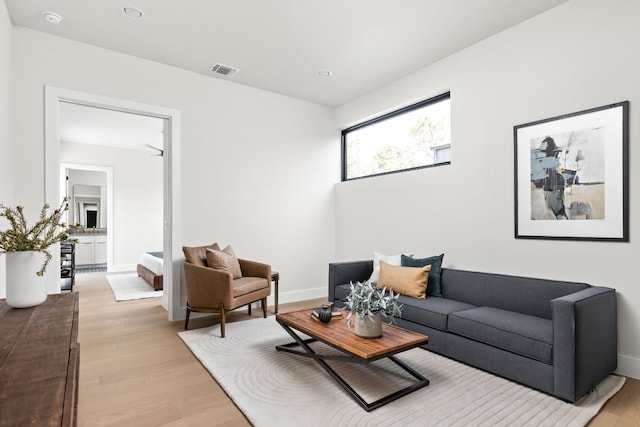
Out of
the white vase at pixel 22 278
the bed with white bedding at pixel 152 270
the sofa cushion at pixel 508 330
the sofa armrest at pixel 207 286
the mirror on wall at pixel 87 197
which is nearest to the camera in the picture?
the white vase at pixel 22 278

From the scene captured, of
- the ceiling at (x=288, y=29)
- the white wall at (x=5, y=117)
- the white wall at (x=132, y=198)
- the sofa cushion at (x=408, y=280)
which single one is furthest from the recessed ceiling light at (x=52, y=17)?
the white wall at (x=132, y=198)

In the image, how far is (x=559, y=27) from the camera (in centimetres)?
286

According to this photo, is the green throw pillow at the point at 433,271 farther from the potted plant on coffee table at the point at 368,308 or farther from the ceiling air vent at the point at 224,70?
the ceiling air vent at the point at 224,70

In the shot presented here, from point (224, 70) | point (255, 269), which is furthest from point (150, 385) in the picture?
point (224, 70)

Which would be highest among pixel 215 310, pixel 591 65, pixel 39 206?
pixel 591 65

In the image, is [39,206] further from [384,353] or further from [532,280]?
[532,280]

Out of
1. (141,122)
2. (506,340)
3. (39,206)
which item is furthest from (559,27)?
(141,122)

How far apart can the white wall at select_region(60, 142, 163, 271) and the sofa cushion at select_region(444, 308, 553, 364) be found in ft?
24.8

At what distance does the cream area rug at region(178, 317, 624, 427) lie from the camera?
1958mm

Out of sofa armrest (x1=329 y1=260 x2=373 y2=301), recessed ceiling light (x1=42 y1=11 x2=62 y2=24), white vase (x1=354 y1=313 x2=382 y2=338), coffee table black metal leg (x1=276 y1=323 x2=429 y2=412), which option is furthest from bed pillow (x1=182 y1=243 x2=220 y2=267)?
recessed ceiling light (x1=42 y1=11 x2=62 y2=24)

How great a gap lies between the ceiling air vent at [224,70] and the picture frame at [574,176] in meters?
3.10

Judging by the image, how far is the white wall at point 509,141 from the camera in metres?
2.52

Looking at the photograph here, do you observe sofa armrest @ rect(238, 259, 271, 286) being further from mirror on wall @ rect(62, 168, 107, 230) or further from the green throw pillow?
mirror on wall @ rect(62, 168, 107, 230)

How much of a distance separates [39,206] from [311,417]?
10.2ft
